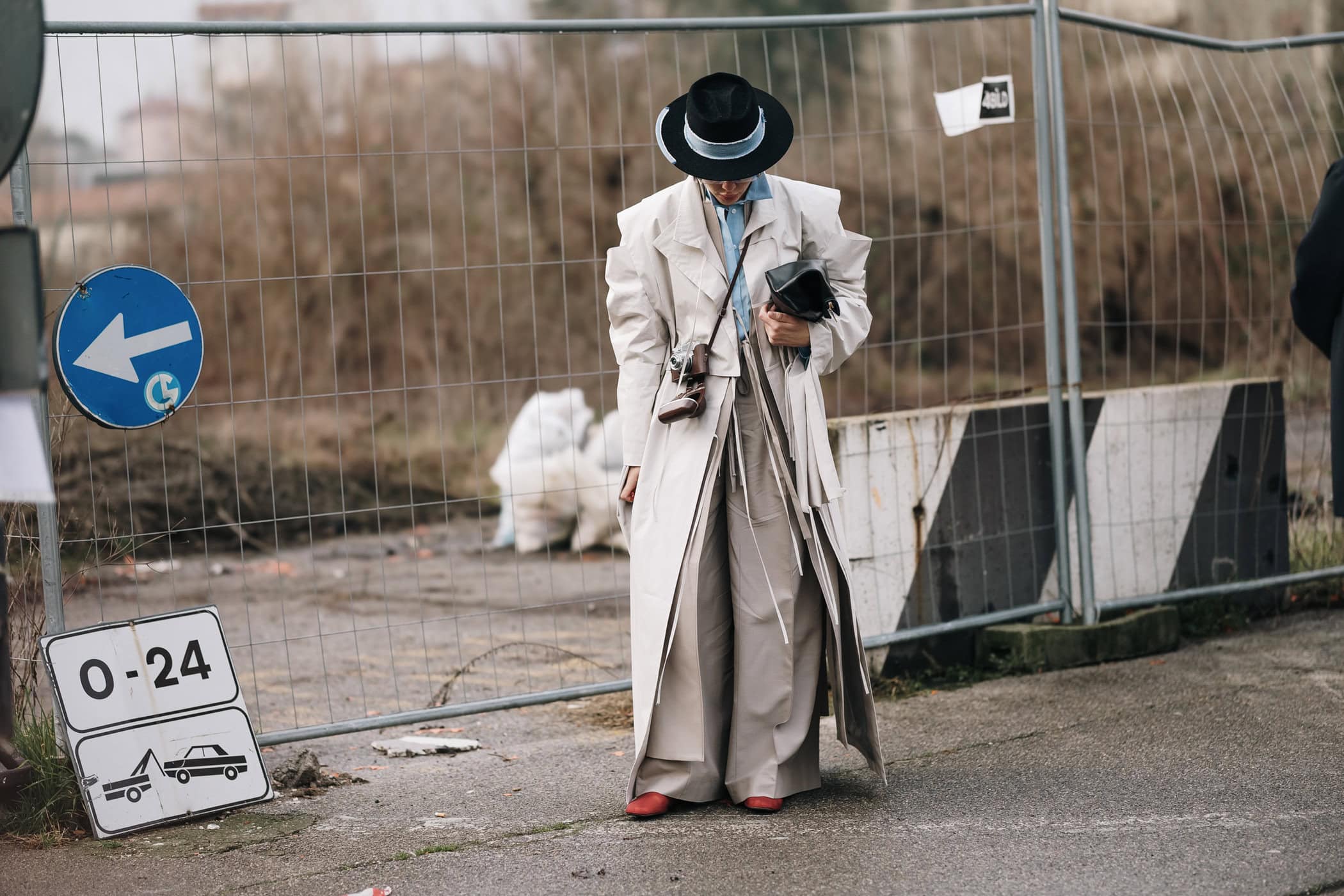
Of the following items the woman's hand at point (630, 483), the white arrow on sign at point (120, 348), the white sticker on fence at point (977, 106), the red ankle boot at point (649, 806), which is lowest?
the red ankle boot at point (649, 806)

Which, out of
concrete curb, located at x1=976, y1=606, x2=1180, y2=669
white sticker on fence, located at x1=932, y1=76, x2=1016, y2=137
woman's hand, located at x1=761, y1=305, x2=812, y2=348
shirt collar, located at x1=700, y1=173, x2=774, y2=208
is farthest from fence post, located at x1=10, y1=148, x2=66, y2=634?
concrete curb, located at x1=976, y1=606, x2=1180, y2=669

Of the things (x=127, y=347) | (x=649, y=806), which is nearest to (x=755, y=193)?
(x=649, y=806)

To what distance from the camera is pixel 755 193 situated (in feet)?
13.4

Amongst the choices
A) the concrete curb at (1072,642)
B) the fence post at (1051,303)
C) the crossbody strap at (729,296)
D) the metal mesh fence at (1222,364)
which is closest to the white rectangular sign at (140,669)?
the crossbody strap at (729,296)

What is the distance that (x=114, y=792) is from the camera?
13.3 feet

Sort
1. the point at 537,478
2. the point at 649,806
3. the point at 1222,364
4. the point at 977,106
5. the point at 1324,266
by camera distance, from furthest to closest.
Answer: the point at 537,478, the point at 1222,364, the point at 977,106, the point at 1324,266, the point at 649,806

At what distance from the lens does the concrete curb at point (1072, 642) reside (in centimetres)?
559

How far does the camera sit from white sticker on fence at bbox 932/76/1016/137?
5.52m

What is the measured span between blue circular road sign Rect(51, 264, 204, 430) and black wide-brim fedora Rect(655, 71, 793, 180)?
59.1 inches

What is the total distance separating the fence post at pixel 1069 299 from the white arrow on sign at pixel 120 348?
3302mm

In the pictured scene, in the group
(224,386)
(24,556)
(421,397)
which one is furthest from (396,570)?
(24,556)

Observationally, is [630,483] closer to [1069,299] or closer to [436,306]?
[1069,299]

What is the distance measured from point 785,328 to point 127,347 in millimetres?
1881

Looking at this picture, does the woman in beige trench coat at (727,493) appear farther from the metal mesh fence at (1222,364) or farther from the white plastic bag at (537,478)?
the white plastic bag at (537,478)
